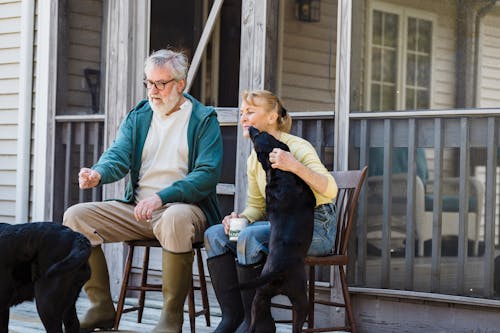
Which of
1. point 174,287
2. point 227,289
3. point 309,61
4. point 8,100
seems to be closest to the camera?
point 227,289

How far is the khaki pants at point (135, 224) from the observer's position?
3959 mm

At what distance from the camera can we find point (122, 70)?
17.8ft

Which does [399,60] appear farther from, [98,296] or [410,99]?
[98,296]

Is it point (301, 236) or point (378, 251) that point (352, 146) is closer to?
point (378, 251)

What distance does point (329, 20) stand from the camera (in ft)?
15.1

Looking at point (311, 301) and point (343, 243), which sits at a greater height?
point (343, 243)

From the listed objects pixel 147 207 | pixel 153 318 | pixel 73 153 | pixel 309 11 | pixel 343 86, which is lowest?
pixel 153 318

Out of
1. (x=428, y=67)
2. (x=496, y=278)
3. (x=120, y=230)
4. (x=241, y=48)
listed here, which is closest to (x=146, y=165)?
(x=120, y=230)

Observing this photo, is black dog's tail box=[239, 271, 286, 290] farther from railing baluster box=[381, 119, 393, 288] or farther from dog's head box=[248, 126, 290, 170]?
railing baluster box=[381, 119, 393, 288]

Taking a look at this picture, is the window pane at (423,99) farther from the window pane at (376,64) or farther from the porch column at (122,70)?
the porch column at (122,70)

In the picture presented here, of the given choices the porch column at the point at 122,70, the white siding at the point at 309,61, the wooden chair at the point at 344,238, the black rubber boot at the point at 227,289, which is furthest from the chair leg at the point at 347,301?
the porch column at the point at 122,70

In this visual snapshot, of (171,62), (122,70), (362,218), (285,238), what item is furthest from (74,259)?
(122,70)

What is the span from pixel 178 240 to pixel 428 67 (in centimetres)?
131

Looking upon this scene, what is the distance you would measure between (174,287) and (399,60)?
1.40 meters
